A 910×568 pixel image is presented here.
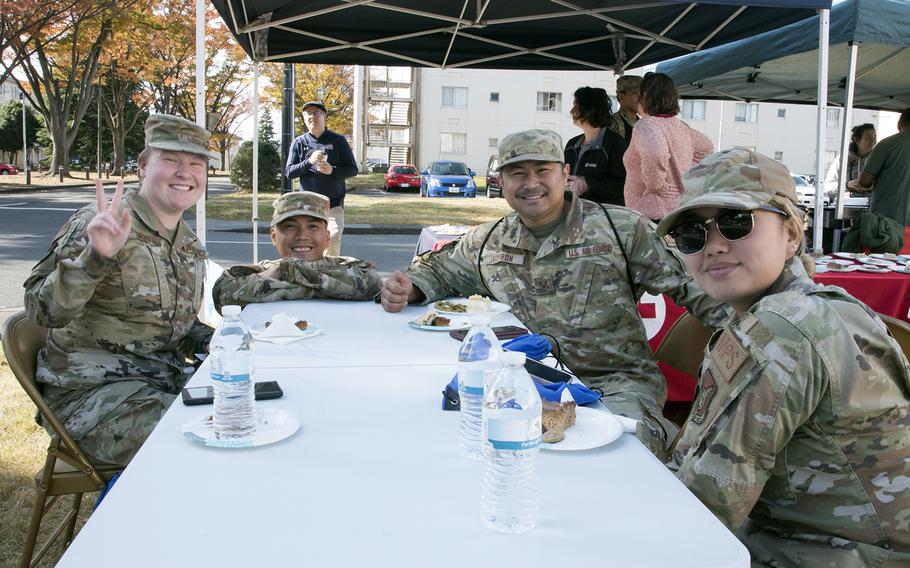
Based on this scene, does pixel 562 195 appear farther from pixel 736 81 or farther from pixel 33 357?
pixel 736 81

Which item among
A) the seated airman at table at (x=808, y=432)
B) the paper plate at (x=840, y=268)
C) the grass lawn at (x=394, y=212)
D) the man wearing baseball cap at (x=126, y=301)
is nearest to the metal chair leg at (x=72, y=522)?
the man wearing baseball cap at (x=126, y=301)

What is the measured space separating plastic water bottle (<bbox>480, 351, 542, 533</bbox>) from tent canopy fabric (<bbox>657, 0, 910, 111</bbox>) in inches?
230

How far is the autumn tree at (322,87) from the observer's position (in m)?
27.4

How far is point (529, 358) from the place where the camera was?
7.32ft

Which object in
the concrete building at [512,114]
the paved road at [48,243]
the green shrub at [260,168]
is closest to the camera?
the paved road at [48,243]

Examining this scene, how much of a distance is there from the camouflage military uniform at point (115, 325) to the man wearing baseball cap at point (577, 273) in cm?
92

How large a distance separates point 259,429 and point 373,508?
1.64 ft

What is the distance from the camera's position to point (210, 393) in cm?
197

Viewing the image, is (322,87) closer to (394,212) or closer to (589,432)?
(394,212)

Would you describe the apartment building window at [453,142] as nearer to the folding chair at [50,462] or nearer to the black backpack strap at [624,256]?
the black backpack strap at [624,256]

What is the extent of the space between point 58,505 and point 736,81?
943cm

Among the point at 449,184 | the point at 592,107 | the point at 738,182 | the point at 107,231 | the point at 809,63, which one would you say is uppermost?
the point at 809,63

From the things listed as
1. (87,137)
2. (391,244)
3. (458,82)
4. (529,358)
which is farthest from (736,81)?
(87,137)

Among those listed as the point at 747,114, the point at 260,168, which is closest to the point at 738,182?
the point at 260,168
